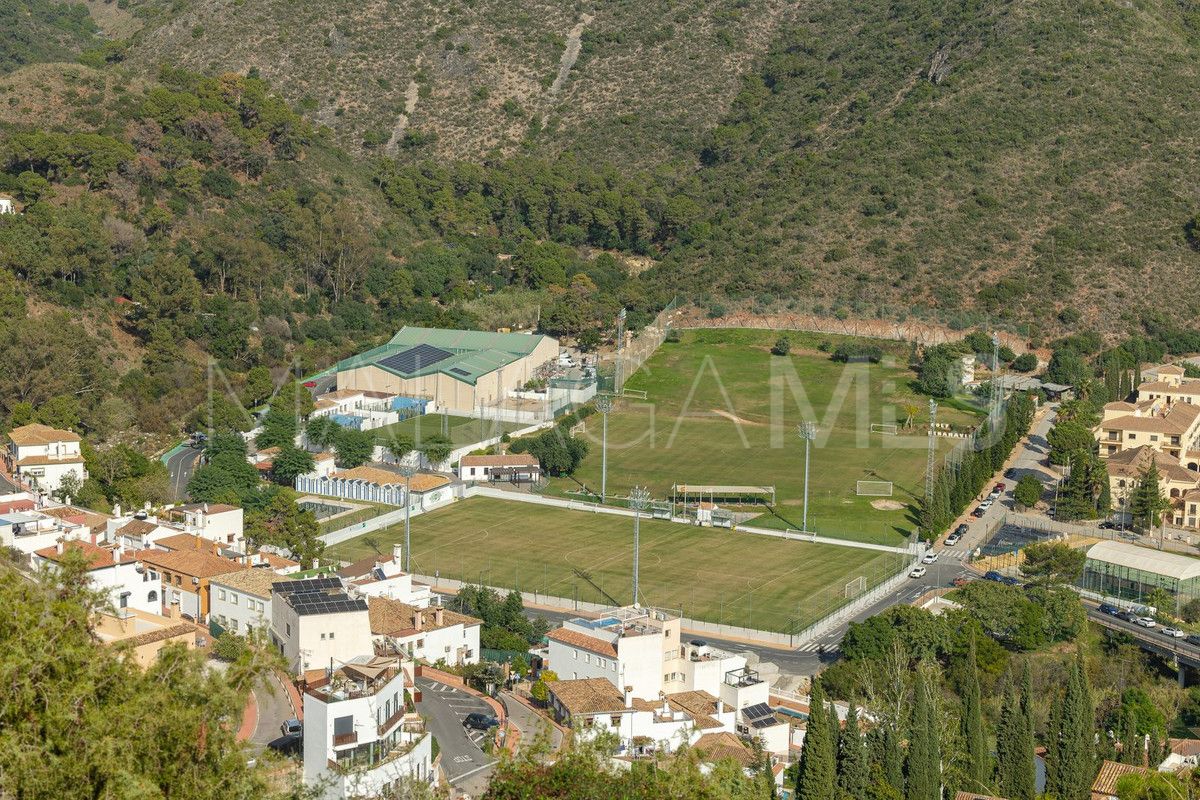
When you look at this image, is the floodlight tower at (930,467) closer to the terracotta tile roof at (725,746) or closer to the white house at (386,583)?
the white house at (386,583)

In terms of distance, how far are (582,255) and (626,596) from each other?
57066 millimetres

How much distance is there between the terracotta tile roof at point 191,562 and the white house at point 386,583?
10.6ft

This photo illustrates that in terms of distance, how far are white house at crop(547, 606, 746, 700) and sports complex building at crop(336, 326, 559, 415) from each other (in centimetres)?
3514

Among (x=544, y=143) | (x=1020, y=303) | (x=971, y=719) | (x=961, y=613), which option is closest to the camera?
(x=971, y=719)

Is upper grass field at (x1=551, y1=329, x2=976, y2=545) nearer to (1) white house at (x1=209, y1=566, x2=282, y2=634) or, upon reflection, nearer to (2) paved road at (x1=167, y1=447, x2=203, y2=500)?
Answer: (2) paved road at (x1=167, y1=447, x2=203, y2=500)

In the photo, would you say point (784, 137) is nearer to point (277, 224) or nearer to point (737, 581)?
point (277, 224)

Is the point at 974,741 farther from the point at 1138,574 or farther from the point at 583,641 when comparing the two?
the point at 1138,574

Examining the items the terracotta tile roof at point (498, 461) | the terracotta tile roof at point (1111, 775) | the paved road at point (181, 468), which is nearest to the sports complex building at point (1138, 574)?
the terracotta tile roof at point (1111, 775)

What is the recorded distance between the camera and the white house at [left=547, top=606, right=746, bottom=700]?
3575 cm

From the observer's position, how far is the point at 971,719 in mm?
33250

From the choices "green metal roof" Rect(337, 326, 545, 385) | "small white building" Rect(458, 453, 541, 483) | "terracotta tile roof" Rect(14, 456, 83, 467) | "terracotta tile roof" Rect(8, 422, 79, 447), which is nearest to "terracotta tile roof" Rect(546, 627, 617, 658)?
"small white building" Rect(458, 453, 541, 483)

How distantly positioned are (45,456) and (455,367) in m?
22.7

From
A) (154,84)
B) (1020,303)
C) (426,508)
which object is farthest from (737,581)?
(154,84)

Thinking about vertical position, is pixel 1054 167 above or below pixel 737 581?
above
